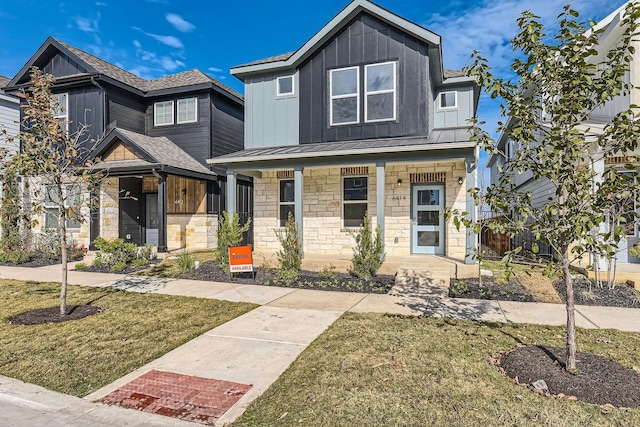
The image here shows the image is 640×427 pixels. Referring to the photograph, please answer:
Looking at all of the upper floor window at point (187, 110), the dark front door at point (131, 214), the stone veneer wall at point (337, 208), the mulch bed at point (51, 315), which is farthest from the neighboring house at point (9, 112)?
the mulch bed at point (51, 315)

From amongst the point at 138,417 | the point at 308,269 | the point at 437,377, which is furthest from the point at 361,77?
the point at 138,417

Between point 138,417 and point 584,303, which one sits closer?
point 138,417

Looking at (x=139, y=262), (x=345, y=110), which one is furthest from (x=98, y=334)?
(x=345, y=110)

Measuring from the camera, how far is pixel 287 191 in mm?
12250

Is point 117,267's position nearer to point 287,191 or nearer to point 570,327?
point 287,191

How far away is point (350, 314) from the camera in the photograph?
5.91m

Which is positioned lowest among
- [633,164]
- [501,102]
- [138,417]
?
[138,417]

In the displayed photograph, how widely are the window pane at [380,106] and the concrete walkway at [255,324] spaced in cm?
461

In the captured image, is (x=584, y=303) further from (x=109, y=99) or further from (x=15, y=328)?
(x=109, y=99)

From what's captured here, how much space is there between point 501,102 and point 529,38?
646 mm

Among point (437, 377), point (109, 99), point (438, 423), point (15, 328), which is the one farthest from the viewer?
point (109, 99)

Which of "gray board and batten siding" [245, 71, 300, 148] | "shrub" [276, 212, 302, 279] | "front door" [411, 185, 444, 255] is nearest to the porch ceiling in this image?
"gray board and batten siding" [245, 71, 300, 148]

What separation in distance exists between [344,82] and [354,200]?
3.57 meters

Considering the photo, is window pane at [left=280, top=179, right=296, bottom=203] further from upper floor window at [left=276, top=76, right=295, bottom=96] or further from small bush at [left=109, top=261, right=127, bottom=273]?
small bush at [left=109, top=261, right=127, bottom=273]
